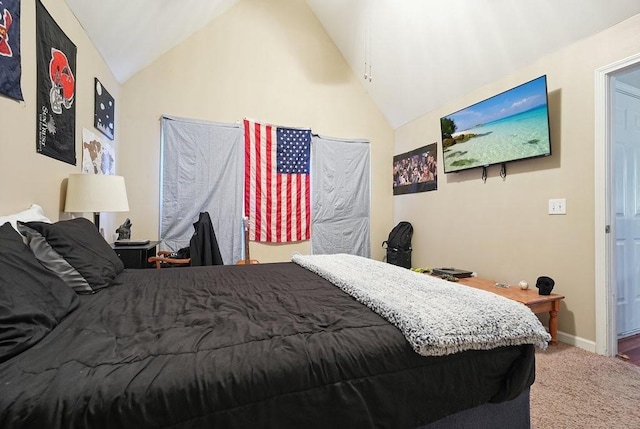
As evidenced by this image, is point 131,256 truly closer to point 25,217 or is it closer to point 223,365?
point 25,217

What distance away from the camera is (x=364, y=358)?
0.90 meters

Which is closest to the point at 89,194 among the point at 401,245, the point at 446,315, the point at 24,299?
the point at 24,299

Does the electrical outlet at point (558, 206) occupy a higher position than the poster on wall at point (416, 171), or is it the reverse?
the poster on wall at point (416, 171)

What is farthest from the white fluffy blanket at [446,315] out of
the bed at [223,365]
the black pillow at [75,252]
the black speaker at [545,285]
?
the black speaker at [545,285]

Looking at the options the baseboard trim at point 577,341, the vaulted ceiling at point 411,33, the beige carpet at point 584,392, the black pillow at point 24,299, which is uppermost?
the vaulted ceiling at point 411,33

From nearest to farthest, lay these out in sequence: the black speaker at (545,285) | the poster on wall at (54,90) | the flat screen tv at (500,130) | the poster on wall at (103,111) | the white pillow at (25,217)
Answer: the white pillow at (25,217) < the poster on wall at (54,90) < the black speaker at (545,285) < the flat screen tv at (500,130) < the poster on wall at (103,111)

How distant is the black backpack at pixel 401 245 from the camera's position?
4.10 meters

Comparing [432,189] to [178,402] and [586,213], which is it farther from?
[178,402]

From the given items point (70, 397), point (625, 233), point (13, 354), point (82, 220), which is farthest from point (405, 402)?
point (625, 233)

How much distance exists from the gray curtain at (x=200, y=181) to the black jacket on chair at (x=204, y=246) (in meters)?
0.75

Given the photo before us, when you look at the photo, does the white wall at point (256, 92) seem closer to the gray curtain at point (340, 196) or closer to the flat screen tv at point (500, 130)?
the gray curtain at point (340, 196)

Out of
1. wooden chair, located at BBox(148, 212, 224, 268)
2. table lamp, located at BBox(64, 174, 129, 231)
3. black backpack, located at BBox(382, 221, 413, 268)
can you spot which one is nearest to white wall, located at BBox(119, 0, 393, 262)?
black backpack, located at BBox(382, 221, 413, 268)

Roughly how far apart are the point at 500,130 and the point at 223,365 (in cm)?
298

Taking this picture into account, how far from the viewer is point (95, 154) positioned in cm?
255
